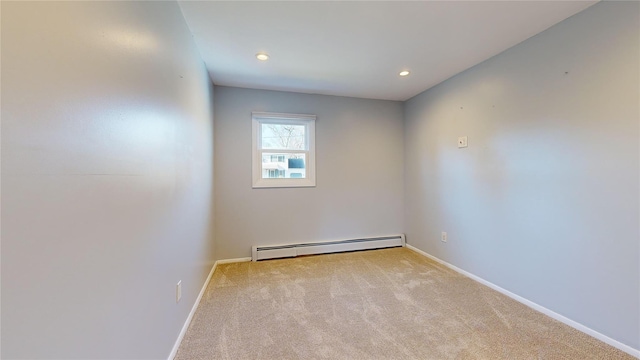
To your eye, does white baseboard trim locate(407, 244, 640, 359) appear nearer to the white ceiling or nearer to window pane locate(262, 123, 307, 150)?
the white ceiling

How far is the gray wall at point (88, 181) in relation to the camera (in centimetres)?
57

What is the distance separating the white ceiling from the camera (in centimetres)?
175

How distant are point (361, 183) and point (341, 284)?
163 cm

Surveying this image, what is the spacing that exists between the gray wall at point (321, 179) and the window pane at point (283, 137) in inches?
9.3

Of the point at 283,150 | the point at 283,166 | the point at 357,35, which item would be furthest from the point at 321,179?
the point at 357,35

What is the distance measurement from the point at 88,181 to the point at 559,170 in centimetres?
Answer: 288

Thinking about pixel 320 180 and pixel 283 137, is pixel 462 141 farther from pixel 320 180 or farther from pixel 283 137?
pixel 283 137

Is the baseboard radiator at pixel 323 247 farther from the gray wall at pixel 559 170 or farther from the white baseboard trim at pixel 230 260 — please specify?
the gray wall at pixel 559 170

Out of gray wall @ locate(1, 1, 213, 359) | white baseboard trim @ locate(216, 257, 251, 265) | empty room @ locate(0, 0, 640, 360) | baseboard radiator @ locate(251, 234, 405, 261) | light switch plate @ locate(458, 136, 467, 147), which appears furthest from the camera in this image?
baseboard radiator @ locate(251, 234, 405, 261)

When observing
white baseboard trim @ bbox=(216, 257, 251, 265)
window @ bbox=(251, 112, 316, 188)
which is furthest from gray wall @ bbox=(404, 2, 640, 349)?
white baseboard trim @ bbox=(216, 257, 251, 265)

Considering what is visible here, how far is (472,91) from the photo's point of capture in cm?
270

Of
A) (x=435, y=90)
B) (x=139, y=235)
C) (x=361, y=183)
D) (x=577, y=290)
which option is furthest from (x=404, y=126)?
(x=139, y=235)

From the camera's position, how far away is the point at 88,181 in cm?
80

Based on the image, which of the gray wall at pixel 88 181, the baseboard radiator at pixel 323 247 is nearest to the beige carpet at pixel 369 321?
the baseboard radiator at pixel 323 247
